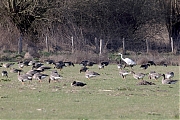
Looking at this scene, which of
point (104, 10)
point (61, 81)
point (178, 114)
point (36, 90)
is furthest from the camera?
point (104, 10)

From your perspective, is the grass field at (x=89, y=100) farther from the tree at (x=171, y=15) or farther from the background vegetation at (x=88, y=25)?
the tree at (x=171, y=15)

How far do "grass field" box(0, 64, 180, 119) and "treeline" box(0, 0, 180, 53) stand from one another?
20526 mm

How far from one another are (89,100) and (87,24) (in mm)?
31813

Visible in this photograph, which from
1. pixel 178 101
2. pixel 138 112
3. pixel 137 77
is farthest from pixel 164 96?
pixel 137 77

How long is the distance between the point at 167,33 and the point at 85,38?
874cm

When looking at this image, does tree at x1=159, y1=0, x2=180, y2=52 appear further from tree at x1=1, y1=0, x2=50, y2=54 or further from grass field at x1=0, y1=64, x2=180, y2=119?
grass field at x1=0, y1=64, x2=180, y2=119

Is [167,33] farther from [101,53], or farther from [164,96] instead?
[164,96]

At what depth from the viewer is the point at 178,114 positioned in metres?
13.1

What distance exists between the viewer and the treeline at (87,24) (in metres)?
42.6

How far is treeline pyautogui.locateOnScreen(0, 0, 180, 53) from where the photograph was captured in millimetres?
42625

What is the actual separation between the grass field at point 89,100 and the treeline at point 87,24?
67.3 ft

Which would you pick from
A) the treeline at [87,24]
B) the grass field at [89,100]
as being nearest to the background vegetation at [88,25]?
the treeline at [87,24]

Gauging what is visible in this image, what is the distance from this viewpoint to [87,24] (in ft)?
156

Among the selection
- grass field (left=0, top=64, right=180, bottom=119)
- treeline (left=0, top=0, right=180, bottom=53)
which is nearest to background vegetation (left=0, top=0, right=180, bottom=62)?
treeline (left=0, top=0, right=180, bottom=53)
